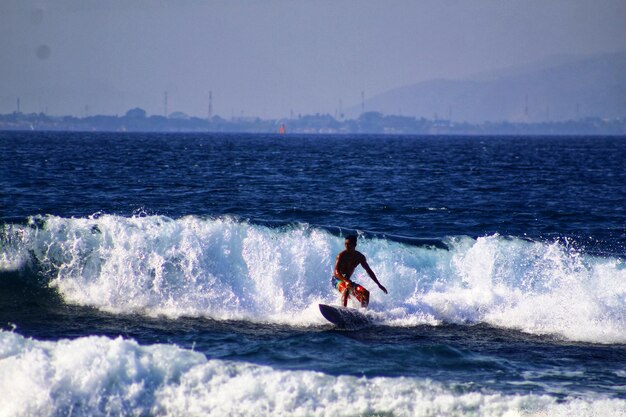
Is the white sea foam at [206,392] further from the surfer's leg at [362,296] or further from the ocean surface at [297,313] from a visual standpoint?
the surfer's leg at [362,296]

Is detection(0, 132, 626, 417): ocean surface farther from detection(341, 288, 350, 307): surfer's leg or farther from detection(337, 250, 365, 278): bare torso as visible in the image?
detection(337, 250, 365, 278): bare torso

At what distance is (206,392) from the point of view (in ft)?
39.9

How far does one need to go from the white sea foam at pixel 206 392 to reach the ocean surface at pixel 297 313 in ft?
0.10

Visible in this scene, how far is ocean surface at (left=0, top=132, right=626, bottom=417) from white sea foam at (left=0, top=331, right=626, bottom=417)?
31 millimetres

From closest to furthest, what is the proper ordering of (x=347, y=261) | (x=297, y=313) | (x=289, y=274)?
1. (x=347, y=261)
2. (x=297, y=313)
3. (x=289, y=274)

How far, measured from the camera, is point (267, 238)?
19.8 m

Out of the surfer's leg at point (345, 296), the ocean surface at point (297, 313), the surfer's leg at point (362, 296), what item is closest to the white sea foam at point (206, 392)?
the ocean surface at point (297, 313)

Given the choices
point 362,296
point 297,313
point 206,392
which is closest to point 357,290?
point 362,296

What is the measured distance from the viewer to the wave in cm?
1761

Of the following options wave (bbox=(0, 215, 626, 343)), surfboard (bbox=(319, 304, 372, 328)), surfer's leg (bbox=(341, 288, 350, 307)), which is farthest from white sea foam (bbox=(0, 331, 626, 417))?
wave (bbox=(0, 215, 626, 343))

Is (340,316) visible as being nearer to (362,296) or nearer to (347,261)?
(362,296)

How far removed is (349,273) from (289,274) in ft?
8.14

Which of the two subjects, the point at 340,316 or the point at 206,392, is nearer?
the point at 206,392

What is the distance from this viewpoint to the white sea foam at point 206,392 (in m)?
11.8
